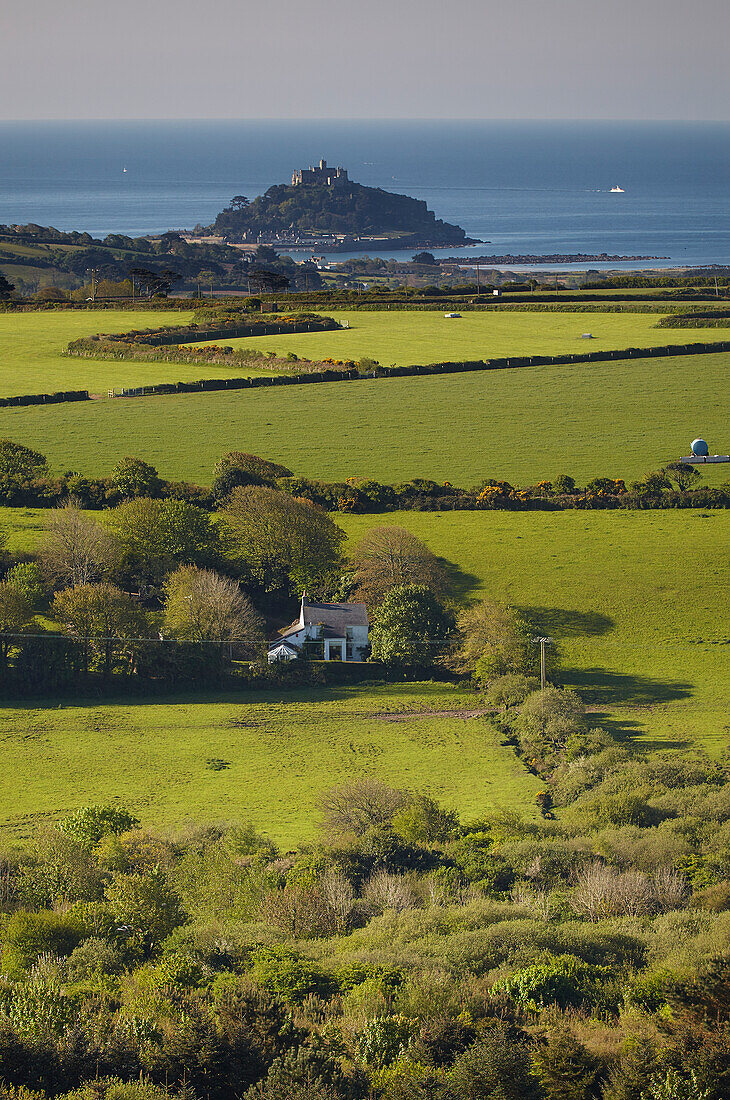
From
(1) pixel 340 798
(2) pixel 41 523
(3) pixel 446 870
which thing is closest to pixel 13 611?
(2) pixel 41 523

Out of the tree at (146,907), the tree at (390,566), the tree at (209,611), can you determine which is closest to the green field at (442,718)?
the tree at (390,566)

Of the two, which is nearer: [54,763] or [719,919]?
[719,919]

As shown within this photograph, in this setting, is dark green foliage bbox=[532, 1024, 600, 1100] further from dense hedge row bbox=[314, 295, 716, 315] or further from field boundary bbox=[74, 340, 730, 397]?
dense hedge row bbox=[314, 295, 716, 315]

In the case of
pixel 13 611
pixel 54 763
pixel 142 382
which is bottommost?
pixel 54 763

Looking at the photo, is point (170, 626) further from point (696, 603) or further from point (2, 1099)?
point (2, 1099)

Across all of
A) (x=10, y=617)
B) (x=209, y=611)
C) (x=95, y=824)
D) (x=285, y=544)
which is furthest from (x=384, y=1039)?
(x=285, y=544)

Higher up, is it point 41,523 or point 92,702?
point 41,523
